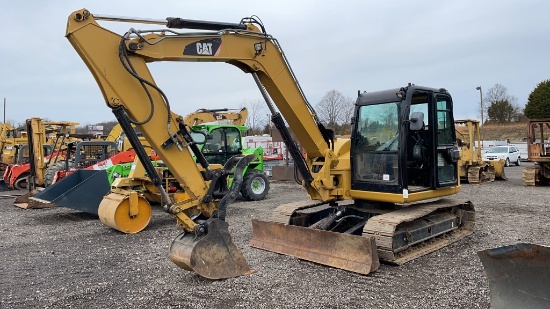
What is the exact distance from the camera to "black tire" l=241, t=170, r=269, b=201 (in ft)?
43.8

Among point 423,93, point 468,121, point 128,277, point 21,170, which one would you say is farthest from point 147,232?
point 468,121

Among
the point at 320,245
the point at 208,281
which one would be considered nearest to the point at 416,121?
the point at 320,245

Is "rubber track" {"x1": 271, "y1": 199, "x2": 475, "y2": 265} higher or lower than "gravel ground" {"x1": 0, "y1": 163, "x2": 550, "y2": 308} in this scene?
higher

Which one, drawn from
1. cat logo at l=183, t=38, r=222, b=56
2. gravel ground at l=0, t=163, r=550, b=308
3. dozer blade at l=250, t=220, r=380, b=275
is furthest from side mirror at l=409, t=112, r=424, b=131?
cat logo at l=183, t=38, r=222, b=56

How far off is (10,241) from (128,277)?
3.95 m

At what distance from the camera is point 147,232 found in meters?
8.93

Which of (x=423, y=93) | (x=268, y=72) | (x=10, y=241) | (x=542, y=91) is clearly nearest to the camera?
(x=268, y=72)

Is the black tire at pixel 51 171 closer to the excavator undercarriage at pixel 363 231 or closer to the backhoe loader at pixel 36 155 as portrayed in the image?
the backhoe loader at pixel 36 155

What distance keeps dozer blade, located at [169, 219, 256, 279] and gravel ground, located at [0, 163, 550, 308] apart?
15cm

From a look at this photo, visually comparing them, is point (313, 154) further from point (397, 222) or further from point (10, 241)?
point (10, 241)

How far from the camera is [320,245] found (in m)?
6.30

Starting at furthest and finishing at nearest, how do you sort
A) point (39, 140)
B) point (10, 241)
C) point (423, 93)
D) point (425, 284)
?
point (39, 140) → point (10, 241) → point (423, 93) → point (425, 284)

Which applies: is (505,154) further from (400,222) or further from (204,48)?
(204,48)

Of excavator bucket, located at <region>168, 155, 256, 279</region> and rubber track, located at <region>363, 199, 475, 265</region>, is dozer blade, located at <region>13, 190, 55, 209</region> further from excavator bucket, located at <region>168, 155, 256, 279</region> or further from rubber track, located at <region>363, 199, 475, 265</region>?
rubber track, located at <region>363, 199, 475, 265</region>
